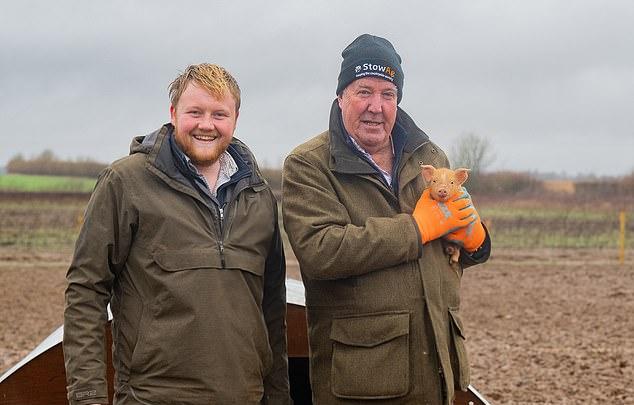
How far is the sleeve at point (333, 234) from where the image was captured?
3117 millimetres

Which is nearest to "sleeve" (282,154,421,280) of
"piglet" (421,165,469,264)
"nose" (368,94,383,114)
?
"piglet" (421,165,469,264)

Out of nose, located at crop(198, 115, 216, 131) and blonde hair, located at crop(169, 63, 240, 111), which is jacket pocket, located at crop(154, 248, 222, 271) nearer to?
nose, located at crop(198, 115, 216, 131)

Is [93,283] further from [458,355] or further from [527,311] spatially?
[527,311]

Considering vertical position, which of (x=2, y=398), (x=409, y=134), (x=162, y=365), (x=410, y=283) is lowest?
(x=2, y=398)

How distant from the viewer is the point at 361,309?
3.22m

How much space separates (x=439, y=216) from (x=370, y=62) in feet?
1.93

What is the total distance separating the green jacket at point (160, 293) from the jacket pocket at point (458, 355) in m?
0.72

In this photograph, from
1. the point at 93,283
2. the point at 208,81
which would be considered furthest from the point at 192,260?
the point at 208,81

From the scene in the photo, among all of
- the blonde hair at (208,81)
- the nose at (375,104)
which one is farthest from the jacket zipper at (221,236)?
the nose at (375,104)

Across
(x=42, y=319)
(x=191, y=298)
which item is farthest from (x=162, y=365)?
(x=42, y=319)

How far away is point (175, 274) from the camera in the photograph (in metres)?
2.93

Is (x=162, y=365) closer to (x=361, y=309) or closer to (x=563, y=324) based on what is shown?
(x=361, y=309)

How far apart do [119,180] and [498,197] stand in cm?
2761

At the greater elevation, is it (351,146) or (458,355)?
(351,146)
